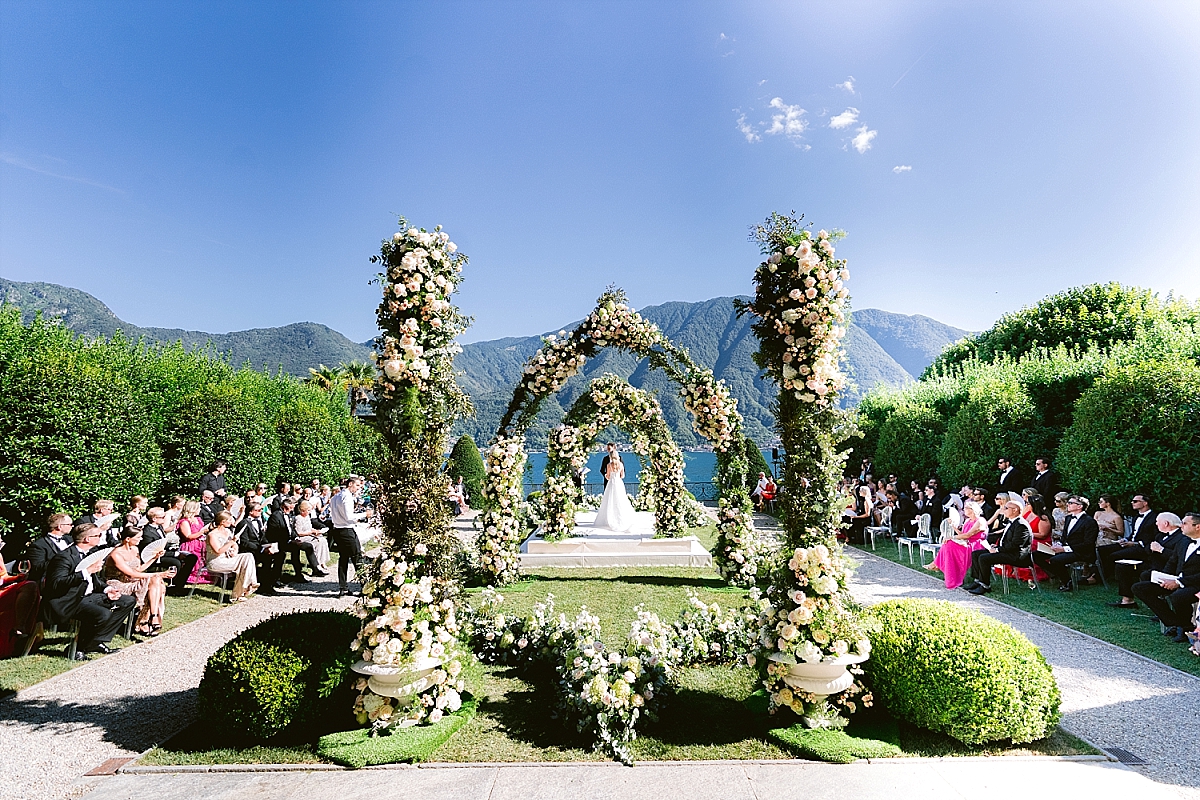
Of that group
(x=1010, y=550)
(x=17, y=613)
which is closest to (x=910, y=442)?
(x=1010, y=550)

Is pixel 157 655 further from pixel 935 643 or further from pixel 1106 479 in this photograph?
pixel 1106 479

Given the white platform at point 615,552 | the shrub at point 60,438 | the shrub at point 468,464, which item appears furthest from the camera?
the shrub at point 468,464

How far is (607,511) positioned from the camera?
1480 cm

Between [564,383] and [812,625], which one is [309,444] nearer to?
[564,383]

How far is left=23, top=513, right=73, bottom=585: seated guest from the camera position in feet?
24.4

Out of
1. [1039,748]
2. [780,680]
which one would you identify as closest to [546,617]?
[780,680]

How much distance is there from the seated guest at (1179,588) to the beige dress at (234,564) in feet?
42.0

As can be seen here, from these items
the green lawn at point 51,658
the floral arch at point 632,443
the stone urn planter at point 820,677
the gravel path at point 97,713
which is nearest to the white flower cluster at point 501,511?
the floral arch at point 632,443

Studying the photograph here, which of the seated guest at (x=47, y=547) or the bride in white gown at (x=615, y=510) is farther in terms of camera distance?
the bride in white gown at (x=615, y=510)

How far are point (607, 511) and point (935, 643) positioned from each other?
32.9 feet

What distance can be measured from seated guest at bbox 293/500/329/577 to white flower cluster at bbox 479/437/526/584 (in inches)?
144

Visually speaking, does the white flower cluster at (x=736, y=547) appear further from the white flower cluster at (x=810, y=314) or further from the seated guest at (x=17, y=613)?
the seated guest at (x=17, y=613)

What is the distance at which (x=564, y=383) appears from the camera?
11.1 metres

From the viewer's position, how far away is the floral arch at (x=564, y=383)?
10750 millimetres
